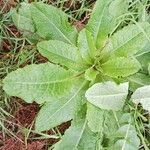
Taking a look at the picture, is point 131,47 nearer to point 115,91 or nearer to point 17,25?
point 115,91

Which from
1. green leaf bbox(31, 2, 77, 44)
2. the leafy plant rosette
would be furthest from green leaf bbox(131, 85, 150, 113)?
green leaf bbox(31, 2, 77, 44)

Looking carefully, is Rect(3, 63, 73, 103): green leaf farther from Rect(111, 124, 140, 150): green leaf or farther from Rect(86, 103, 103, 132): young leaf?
Rect(111, 124, 140, 150): green leaf

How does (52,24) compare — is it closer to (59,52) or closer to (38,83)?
(59,52)

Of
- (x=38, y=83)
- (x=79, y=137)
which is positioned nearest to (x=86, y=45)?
(x=38, y=83)

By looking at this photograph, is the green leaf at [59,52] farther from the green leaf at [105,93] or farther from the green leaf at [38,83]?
the green leaf at [105,93]

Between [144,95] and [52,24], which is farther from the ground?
[52,24]

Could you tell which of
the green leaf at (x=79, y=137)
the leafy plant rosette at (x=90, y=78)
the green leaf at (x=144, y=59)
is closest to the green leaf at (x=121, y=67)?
the leafy plant rosette at (x=90, y=78)

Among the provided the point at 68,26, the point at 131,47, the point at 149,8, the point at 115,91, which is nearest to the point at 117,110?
the point at 115,91
